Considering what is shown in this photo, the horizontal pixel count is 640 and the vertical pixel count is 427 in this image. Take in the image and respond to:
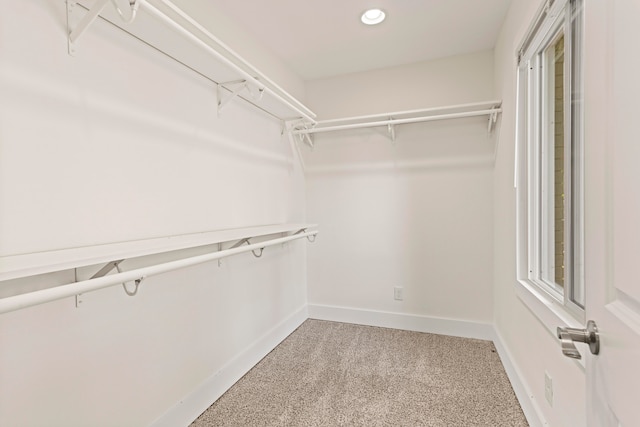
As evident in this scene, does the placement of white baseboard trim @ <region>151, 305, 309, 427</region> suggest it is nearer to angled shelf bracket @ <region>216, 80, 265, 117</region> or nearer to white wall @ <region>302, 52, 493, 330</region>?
white wall @ <region>302, 52, 493, 330</region>

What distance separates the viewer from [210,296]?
178 cm

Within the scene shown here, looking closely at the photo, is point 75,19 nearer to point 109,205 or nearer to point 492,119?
point 109,205

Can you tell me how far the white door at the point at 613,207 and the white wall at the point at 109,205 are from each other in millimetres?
1416

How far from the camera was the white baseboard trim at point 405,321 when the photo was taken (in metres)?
2.54

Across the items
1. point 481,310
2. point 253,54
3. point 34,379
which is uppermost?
point 253,54

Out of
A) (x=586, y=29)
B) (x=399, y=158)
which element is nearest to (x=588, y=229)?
(x=586, y=29)

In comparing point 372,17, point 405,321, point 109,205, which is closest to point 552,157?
point 372,17

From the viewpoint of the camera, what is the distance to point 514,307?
1880mm

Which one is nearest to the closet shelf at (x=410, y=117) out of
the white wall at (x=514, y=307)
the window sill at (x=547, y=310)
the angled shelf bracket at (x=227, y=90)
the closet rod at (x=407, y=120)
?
the closet rod at (x=407, y=120)

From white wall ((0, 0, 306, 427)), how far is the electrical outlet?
160 cm

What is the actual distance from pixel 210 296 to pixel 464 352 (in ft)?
5.88

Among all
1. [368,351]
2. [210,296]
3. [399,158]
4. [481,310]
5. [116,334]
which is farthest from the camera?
[399,158]

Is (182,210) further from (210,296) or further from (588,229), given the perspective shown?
(588,229)

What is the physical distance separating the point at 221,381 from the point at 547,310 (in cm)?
167
